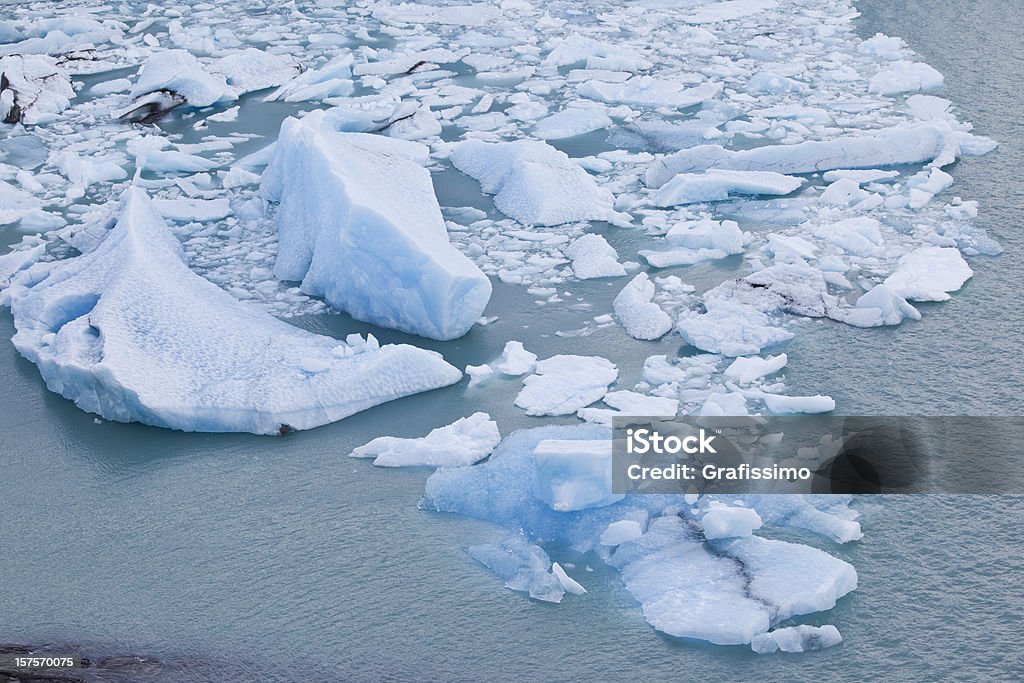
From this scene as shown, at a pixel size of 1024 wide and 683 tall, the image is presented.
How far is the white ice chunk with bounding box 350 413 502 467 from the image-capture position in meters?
3.97

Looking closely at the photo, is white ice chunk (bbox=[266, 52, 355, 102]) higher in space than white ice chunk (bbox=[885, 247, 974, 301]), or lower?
lower

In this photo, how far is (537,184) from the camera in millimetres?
5824

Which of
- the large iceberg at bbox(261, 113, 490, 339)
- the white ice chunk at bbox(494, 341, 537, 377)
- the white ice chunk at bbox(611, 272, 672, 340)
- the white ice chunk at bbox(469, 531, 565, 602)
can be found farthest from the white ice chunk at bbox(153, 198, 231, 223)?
the white ice chunk at bbox(469, 531, 565, 602)

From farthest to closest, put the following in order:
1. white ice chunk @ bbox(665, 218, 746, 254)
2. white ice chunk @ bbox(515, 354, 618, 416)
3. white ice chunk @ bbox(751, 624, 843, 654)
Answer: white ice chunk @ bbox(665, 218, 746, 254) < white ice chunk @ bbox(515, 354, 618, 416) < white ice chunk @ bbox(751, 624, 843, 654)

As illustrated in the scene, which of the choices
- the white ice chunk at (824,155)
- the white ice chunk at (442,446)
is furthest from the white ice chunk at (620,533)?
the white ice chunk at (824,155)

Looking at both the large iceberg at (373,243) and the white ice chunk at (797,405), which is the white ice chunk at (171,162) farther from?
the white ice chunk at (797,405)

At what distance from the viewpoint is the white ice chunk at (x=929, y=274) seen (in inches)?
192

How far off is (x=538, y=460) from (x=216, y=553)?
1.05 m

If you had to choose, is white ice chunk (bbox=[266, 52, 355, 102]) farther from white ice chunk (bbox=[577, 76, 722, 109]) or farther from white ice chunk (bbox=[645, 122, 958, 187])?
white ice chunk (bbox=[645, 122, 958, 187])

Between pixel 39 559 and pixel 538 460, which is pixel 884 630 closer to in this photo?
pixel 538 460

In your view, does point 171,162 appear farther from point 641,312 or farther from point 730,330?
point 730,330

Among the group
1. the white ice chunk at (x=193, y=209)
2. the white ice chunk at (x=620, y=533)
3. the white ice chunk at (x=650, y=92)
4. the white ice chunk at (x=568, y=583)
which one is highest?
the white ice chunk at (x=650, y=92)

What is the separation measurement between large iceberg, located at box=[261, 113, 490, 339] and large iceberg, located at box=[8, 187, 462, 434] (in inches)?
11.6

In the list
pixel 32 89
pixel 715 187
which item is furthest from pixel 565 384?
pixel 32 89
